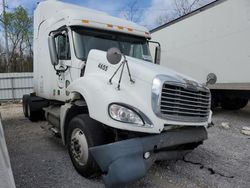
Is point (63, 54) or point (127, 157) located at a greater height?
point (63, 54)

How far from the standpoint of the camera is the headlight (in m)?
3.14

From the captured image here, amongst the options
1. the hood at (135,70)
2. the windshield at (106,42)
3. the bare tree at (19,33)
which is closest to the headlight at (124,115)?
the hood at (135,70)

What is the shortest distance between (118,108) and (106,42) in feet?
7.08

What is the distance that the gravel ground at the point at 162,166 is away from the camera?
376 cm

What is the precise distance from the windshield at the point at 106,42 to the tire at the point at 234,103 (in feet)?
18.3

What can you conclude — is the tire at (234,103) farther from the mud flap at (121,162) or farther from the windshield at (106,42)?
the mud flap at (121,162)

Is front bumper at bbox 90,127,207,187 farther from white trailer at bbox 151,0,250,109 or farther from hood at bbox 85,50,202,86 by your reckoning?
white trailer at bbox 151,0,250,109

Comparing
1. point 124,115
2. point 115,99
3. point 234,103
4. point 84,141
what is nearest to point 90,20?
point 115,99

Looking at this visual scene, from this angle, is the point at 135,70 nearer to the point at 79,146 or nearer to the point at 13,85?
the point at 79,146

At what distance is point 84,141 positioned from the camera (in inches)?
144

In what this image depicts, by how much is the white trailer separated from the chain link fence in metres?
10.5

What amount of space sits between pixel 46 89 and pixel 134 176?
4.19 meters

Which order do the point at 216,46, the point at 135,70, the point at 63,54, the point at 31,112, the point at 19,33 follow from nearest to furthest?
the point at 135,70
the point at 63,54
the point at 216,46
the point at 31,112
the point at 19,33

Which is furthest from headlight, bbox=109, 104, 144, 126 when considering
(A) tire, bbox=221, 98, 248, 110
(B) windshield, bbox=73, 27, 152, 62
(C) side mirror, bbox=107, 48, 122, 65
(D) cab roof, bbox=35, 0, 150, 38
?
(A) tire, bbox=221, 98, 248, 110
